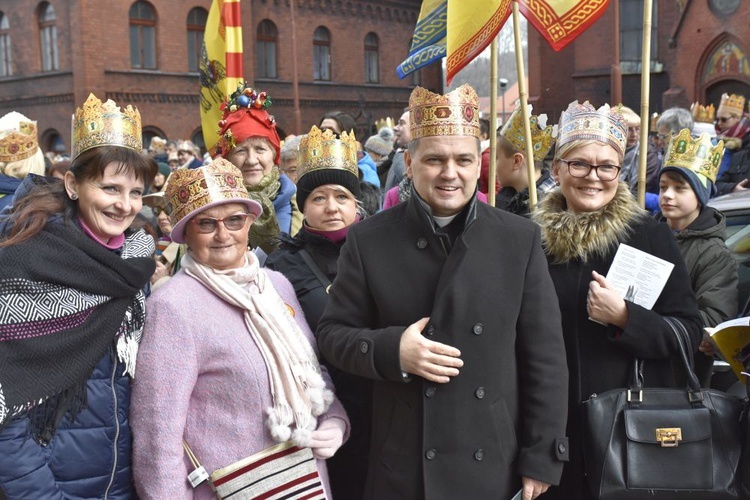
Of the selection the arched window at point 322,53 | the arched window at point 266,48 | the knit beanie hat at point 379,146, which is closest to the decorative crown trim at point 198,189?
the knit beanie hat at point 379,146

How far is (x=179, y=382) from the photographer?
8.73 ft

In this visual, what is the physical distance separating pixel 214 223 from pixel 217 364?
1.69 feet

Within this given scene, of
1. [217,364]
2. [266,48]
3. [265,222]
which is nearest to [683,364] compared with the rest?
[217,364]

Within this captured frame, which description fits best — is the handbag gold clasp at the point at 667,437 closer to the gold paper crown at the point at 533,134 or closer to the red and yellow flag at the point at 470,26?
the red and yellow flag at the point at 470,26

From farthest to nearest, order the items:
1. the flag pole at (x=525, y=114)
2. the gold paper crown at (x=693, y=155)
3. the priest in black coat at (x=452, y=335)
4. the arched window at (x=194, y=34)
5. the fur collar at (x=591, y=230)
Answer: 1. the arched window at (x=194, y=34)
2. the gold paper crown at (x=693, y=155)
3. the flag pole at (x=525, y=114)
4. the fur collar at (x=591, y=230)
5. the priest in black coat at (x=452, y=335)

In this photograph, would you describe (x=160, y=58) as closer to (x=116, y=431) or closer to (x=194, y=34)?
(x=194, y=34)

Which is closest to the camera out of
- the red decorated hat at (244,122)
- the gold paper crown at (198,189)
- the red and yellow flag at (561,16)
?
the gold paper crown at (198,189)

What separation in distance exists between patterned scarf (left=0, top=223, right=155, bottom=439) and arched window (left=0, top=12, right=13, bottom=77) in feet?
95.9

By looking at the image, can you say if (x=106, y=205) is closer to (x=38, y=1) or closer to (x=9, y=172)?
(x=9, y=172)

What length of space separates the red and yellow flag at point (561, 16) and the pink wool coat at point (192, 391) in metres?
2.36

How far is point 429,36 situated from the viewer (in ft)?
16.3

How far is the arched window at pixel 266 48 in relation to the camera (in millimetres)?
30497

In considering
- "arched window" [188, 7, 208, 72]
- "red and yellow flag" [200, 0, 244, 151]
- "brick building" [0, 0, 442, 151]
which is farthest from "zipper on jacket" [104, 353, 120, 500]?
"arched window" [188, 7, 208, 72]

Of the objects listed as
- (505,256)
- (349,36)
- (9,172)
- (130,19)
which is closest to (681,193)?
(505,256)
